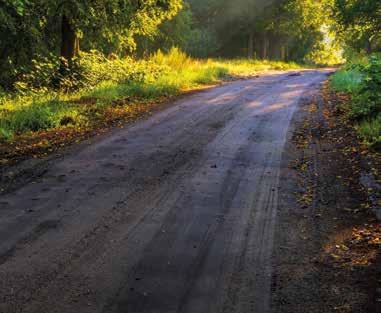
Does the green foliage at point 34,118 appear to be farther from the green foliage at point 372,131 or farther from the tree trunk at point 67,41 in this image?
the green foliage at point 372,131

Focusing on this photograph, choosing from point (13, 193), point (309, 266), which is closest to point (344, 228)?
point (309, 266)

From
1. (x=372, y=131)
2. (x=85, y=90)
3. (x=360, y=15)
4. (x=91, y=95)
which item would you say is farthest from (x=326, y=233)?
(x=360, y=15)

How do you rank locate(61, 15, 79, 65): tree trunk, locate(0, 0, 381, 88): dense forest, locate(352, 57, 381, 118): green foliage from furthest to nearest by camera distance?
locate(61, 15, 79, 65): tree trunk < locate(0, 0, 381, 88): dense forest < locate(352, 57, 381, 118): green foliage

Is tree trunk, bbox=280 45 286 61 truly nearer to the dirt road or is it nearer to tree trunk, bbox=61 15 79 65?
tree trunk, bbox=61 15 79 65

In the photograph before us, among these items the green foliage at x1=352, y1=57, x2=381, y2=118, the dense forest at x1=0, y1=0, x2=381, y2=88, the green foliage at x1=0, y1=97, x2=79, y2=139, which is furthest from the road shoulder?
the dense forest at x1=0, y1=0, x2=381, y2=88

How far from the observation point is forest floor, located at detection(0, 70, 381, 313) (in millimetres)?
3678

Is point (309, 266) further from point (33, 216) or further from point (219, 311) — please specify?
point (33, 216)

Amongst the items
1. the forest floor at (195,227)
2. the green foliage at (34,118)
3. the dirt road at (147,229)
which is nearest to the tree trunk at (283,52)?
the green foliage at (34,118)

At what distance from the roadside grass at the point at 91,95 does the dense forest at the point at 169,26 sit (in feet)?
4.13

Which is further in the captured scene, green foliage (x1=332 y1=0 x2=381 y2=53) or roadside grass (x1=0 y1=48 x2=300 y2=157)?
green foliage (x1=332 y1=0 x2=381 y2=53)

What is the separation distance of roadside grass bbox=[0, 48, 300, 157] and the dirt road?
2.20 meters

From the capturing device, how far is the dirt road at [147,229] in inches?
145

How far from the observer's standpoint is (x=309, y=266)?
412cm

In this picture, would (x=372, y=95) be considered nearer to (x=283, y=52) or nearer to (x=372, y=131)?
(x=372, y=131)
